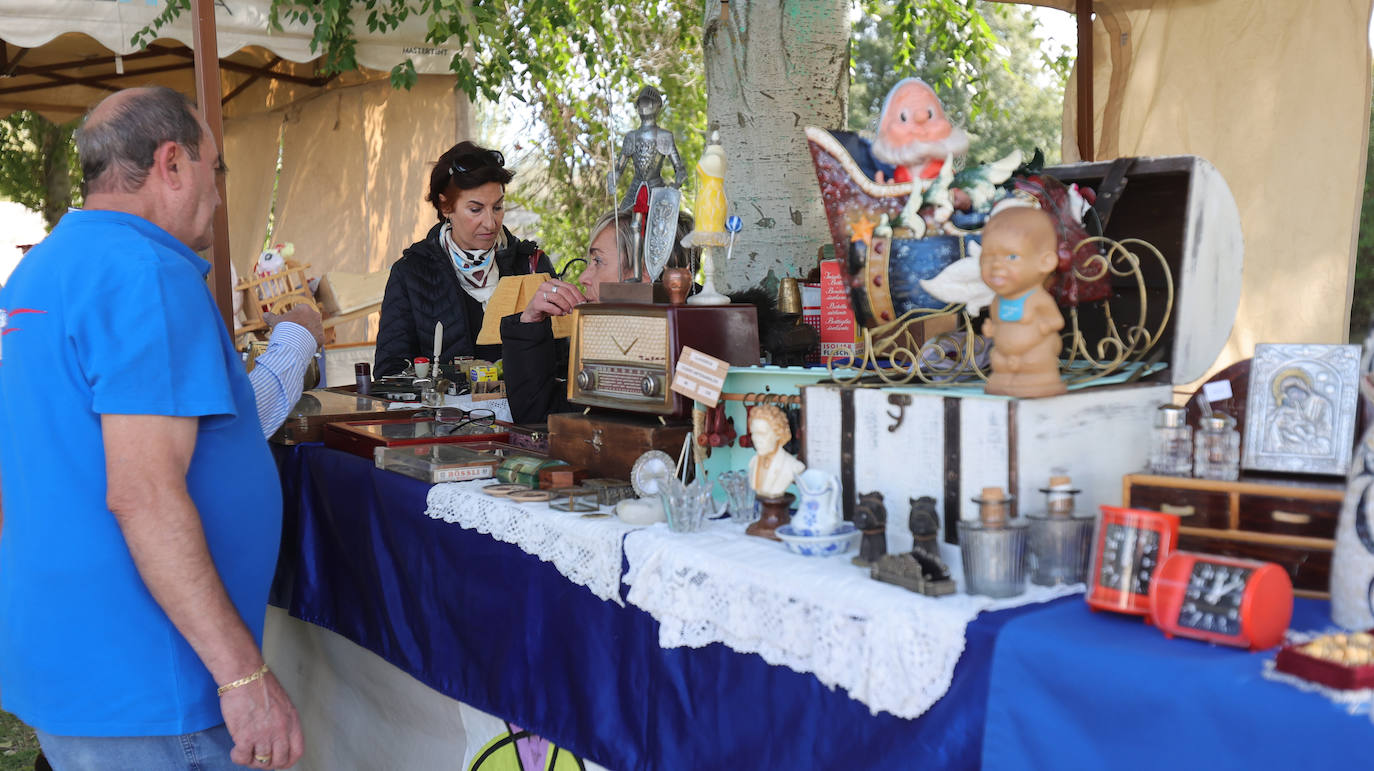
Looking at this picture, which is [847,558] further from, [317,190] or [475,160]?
[317,190]

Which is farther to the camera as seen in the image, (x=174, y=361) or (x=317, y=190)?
(x=317, y=190)

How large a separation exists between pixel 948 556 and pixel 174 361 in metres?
1.18

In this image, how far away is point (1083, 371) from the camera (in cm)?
166

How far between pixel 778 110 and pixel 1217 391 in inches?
96.1

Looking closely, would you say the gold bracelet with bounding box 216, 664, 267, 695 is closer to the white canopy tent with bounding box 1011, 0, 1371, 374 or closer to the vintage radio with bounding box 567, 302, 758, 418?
the vintage radio with bounding box 567, 302, 758, 418

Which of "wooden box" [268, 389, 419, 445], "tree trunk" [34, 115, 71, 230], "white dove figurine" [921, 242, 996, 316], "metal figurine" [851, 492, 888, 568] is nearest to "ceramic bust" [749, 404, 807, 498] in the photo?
"metal figurine" [851, 492, 888, 568]

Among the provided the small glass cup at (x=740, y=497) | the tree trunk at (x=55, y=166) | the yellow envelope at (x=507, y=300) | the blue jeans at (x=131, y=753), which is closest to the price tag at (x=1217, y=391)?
the small glass cup at (x=740, y=497)

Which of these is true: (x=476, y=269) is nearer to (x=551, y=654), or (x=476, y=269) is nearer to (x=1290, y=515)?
(x=551, y=654)

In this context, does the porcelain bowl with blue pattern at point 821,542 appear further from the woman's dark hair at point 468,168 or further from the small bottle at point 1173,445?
the woman's dark hair at point 468,168

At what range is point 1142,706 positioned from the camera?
3.69ft

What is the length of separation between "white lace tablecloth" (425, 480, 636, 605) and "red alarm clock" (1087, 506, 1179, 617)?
792mm

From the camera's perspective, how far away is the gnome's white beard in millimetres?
1728

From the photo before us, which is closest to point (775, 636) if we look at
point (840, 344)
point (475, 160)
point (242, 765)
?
point (840, 344)

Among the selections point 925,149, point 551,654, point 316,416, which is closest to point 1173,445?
point 925,149
